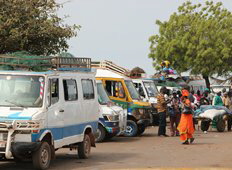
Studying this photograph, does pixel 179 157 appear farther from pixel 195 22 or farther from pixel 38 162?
pixel 195 22

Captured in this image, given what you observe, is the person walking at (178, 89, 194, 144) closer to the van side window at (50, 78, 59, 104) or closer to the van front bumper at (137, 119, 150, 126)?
the van front bumper at (137, 119, 150, 126)

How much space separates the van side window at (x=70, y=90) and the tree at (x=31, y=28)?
11687 mm

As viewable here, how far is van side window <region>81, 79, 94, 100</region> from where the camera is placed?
1580cm

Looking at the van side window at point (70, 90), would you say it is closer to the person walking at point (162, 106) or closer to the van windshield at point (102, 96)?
the van windshield at point (102, 96)

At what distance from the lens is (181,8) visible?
7219 cm

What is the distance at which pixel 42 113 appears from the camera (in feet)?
42.4

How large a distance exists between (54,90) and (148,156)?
383 centimetres

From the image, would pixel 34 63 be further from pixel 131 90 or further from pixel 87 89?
pixel 131 90

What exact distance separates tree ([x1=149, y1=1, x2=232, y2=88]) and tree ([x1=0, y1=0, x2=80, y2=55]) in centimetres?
4032

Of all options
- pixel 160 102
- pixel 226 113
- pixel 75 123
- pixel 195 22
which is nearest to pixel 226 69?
pixel 195 22

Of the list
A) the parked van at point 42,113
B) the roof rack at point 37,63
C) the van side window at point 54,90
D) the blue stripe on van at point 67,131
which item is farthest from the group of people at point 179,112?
the van side window at point 54,90

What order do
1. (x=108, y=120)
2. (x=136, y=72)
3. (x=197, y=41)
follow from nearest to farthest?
1. (x=108, y=120)
2. (x=136, y=72)
3. (x=197, y=41)

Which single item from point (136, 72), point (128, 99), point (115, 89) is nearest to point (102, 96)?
point (115, 89)

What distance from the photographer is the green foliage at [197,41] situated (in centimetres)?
6825
